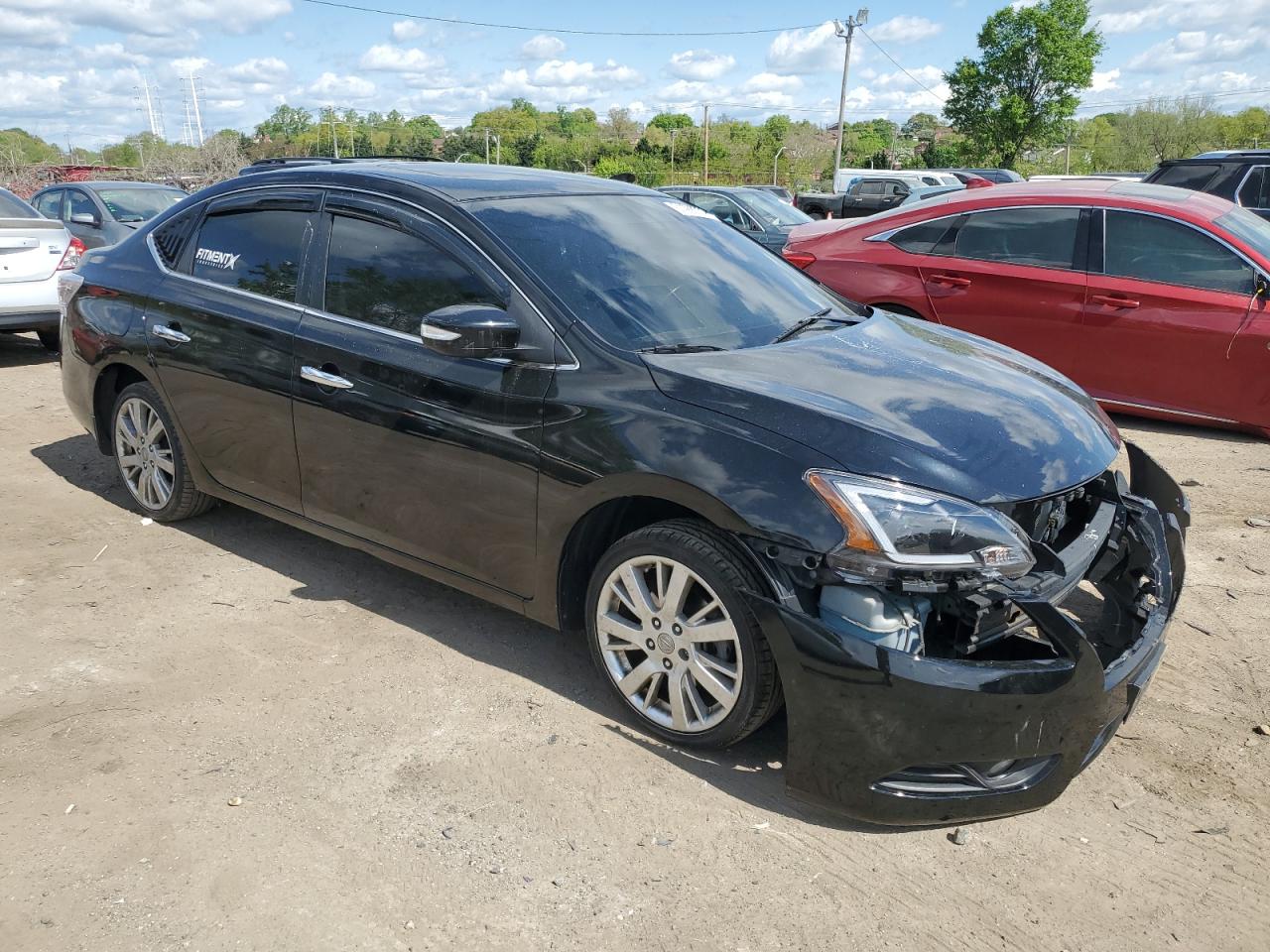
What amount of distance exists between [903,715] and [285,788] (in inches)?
70.6

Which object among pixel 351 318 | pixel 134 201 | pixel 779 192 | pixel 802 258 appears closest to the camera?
pixel 351 318

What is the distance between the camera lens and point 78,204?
12094mm

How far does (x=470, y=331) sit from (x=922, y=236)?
496cm

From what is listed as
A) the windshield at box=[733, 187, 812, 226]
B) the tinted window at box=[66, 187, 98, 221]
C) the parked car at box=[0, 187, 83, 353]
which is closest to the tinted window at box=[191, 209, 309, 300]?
the parked car at box=[0, 187, 83, 353]

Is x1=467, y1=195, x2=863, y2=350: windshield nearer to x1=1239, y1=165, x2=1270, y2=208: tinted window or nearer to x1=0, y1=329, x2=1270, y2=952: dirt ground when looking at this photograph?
x1=0, y1=329, x2=1270, y2=952: dirt ground

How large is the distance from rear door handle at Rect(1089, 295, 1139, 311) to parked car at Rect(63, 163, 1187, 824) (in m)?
2.92

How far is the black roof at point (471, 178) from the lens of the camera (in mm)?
3807

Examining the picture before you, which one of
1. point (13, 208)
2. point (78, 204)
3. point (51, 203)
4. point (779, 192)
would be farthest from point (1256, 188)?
point (51, 203)

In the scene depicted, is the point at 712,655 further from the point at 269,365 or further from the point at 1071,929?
the point at 269,365

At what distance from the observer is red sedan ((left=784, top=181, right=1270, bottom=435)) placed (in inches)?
247

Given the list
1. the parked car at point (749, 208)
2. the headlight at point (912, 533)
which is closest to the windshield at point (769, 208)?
the parked car at point (749, 208)

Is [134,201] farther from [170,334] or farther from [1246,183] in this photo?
[1246,183]

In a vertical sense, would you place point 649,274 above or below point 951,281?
above

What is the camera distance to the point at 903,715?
8.52 ft
